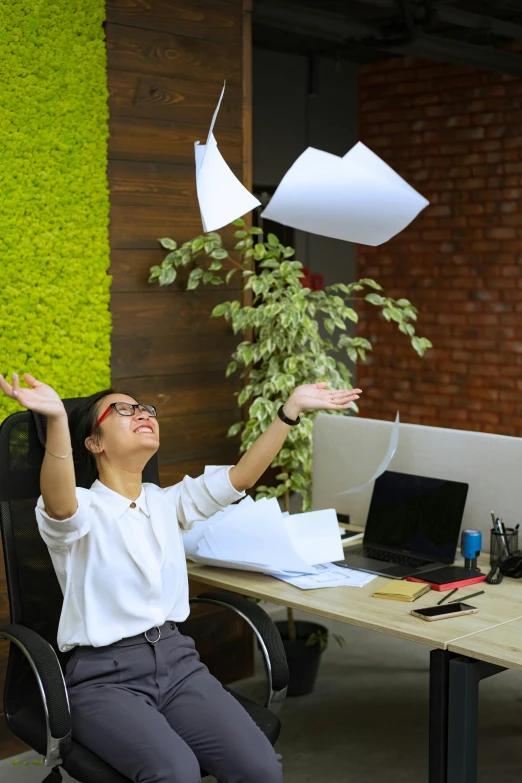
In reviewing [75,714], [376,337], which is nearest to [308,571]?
[75,714]

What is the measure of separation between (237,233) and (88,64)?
2.63ft

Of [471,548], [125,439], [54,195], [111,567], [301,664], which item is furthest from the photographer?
[301,664]

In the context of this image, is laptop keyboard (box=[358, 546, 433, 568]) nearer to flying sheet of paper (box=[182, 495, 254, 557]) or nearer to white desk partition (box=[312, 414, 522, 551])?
white desk partition (box=[312, 414, 522, 551])

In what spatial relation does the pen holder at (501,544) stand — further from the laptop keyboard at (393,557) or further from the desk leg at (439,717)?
the desk leg at (439,717)

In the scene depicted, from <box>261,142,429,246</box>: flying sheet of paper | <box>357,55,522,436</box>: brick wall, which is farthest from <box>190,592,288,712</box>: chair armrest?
<box>357,55,522,436</box>: brick wall

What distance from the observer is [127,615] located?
95.4 inches

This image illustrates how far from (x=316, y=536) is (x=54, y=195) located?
147cm

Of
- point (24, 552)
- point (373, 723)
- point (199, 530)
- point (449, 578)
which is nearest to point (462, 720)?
point (449, 578)

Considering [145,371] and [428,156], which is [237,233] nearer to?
[145,371]

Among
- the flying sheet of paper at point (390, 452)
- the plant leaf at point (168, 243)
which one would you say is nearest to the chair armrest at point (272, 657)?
the flying sheet of paper at point (390, 452)

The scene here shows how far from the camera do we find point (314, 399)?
2.73 meters

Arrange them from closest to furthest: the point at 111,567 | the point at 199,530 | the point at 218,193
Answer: the point at 218,193, the point at 111,567, the point at 199,530

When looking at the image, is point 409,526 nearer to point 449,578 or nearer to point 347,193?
point 449,578

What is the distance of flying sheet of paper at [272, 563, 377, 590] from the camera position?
2.76 meters
